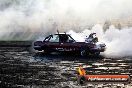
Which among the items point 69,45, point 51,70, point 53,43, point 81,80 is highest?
point 53,43

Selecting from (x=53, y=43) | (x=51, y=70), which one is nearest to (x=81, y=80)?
(x=51, y=70)

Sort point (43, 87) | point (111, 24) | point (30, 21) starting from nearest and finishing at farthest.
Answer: point (43, 87)
point (30, 21)
point (111, 24)

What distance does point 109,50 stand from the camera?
80.0ft

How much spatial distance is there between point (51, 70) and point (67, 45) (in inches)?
228

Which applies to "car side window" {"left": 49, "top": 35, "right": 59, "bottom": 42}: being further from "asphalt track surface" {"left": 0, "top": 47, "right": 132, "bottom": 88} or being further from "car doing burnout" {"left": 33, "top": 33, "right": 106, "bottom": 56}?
"asphalt track surface" {"left": 0, "top": 47, "right": 132, "bottom": 88}

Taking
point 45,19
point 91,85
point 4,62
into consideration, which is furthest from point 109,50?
point 45,19

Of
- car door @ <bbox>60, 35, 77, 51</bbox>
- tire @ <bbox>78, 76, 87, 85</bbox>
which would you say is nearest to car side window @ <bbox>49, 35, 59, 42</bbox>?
car door @ <bbox>60, 35, 77, 51</bbox>

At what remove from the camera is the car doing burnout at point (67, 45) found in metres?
21.8

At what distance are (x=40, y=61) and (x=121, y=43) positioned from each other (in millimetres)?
8457

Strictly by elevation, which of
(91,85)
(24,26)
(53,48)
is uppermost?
(24,26)

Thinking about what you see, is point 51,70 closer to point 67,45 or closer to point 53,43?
point 67,45

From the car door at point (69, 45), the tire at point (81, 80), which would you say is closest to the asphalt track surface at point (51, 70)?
the tire at point (81, 80)

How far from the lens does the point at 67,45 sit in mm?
22000

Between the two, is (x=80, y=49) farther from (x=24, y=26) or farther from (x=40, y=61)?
(x=24, y=26)
